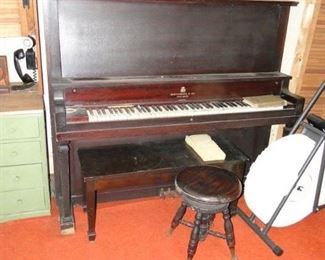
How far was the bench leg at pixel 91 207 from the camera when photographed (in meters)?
1.98

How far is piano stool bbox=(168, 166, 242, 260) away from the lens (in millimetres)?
1795

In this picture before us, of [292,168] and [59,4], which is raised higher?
[59,4]

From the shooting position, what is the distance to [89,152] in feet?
7.23

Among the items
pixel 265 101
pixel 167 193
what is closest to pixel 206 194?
pixel 167 193

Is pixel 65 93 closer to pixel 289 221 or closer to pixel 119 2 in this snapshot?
pixel 119 2

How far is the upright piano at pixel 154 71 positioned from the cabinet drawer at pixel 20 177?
144mm

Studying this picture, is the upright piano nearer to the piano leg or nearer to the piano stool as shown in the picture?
the piano leg

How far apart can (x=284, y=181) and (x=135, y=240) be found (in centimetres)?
101

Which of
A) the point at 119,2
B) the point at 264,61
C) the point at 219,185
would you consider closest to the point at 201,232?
the point at 219,185

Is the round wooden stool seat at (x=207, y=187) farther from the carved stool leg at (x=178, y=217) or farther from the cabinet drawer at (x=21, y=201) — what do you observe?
the cabinet drawer at (x=21, y=201)

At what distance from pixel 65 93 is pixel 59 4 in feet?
1.64

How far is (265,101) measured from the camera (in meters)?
2.27

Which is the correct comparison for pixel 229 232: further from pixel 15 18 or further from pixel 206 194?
pixel 15 18

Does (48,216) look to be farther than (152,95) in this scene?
Yes
